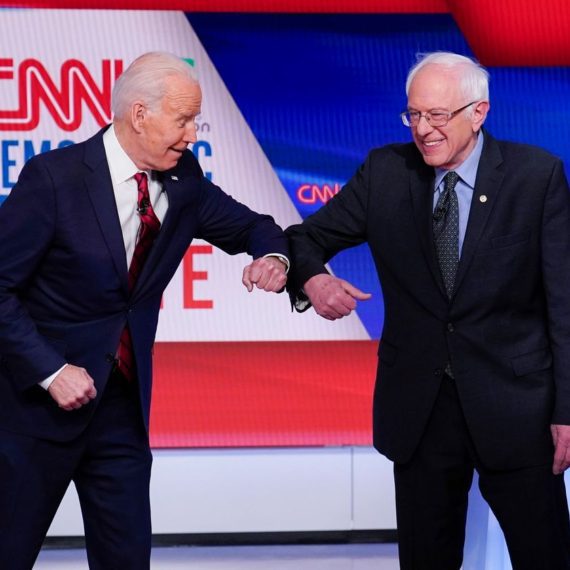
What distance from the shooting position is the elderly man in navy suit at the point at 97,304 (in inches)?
93.8

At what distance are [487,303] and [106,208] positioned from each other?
0.80 meters

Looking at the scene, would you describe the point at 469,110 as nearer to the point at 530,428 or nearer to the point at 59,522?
the point at 530,428

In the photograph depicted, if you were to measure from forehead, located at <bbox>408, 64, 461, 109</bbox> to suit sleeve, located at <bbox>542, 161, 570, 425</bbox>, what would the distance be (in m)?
0.26

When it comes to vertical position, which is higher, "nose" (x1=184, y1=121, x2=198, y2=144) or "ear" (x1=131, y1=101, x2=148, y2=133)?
"ear" (x1=131, y1=101, x2=148, y2=133)

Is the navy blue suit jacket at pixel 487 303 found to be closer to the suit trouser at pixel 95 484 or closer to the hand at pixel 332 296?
the hand at pixel 332 296

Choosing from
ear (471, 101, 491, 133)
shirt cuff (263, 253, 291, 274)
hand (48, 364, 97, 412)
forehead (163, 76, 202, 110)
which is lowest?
hand (48, 364, 97, 412)

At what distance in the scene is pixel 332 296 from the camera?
2.44 m

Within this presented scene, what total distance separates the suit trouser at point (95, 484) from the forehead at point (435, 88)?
0.85m

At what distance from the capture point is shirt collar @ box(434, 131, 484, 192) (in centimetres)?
248

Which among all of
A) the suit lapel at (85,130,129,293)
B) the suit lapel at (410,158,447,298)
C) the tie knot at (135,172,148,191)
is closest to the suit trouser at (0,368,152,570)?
the suit lapel at (85,130,129,293)

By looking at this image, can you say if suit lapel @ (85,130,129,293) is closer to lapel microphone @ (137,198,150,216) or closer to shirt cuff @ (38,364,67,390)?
lapel microphone @ (137,198,150,216)

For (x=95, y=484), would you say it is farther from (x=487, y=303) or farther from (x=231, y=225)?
→ (x=487, y=303)

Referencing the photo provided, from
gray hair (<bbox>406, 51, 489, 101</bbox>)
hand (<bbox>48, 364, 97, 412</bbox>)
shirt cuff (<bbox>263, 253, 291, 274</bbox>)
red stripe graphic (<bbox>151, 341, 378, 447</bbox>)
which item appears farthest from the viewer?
red stripe graphic (<bbox>151, 341, 378, 447</bbox>)

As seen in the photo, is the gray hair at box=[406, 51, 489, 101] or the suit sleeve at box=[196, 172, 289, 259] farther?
the suit sleeve at box=[196, 172, 289, 259]
